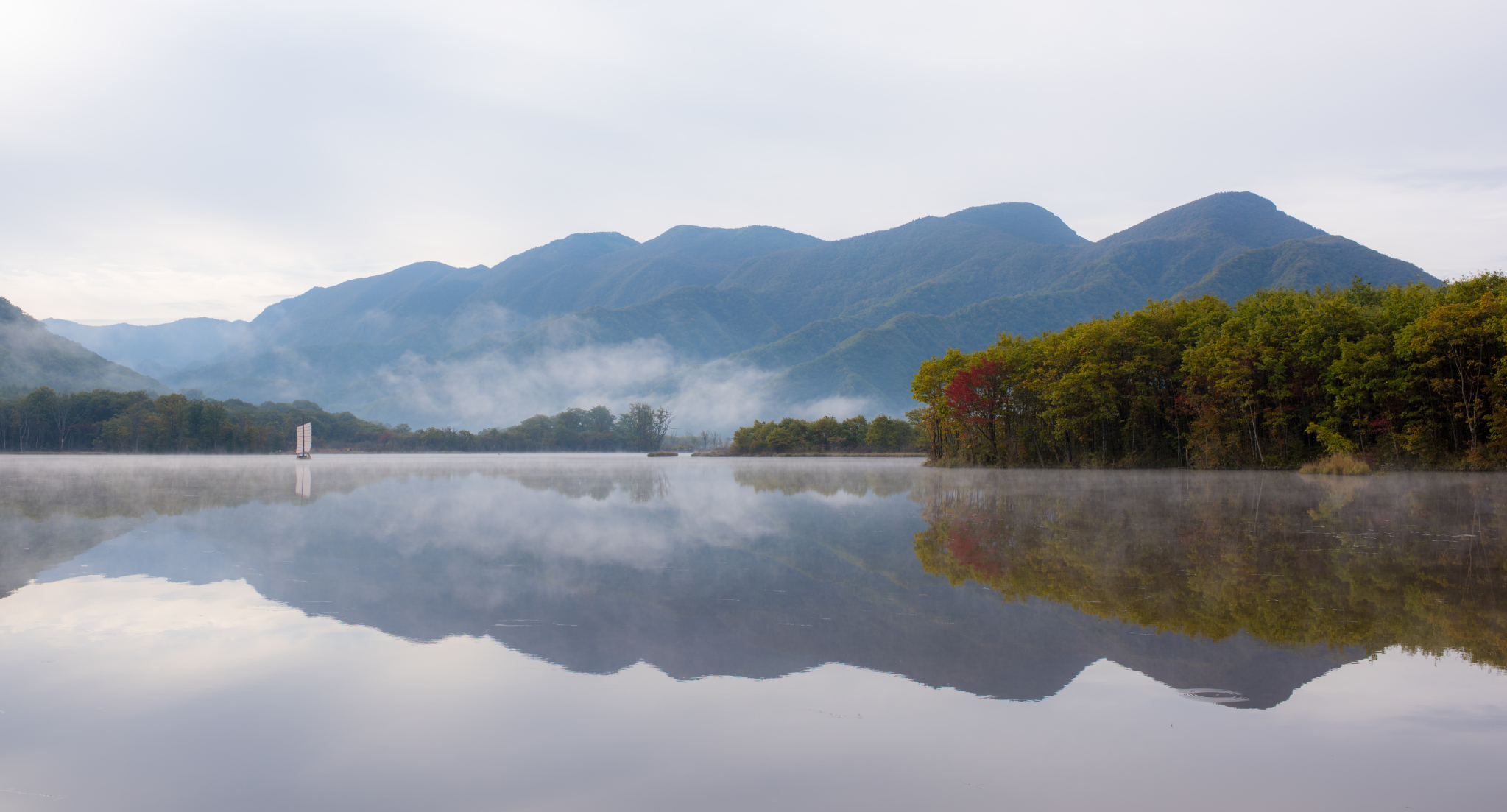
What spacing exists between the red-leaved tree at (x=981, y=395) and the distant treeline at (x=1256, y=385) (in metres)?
0.08

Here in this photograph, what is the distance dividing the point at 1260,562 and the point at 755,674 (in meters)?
5.20

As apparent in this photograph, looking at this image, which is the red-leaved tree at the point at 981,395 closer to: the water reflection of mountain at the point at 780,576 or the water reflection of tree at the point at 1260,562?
the water reflection of tree at the point at 1260,562

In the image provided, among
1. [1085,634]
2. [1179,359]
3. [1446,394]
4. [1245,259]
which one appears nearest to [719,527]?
[1085,634]

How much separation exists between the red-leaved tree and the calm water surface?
102 feet

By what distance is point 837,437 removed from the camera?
7631 centimetres

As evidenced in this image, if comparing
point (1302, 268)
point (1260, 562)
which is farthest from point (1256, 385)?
point (1302, 268)

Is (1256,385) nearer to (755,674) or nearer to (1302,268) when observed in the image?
(755,674)

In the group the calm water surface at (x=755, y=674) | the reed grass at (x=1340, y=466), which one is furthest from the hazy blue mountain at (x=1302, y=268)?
the calm water surface at (x=755, y=674)

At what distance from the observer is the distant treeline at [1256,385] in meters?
24.8

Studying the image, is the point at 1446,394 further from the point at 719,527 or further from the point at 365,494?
the point at 365,494

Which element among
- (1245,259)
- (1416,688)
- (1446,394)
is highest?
(1245,259)

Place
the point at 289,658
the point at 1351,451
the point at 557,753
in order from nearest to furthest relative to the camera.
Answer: the point at 557,753 < the point at 289,658 < the point at 1351,451

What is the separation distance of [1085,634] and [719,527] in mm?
5907

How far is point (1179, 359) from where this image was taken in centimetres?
3406
